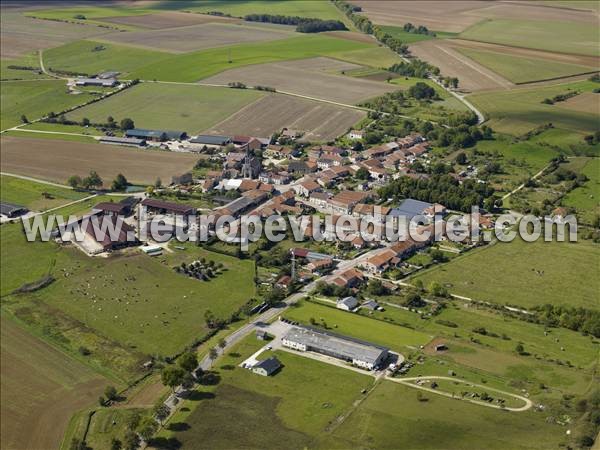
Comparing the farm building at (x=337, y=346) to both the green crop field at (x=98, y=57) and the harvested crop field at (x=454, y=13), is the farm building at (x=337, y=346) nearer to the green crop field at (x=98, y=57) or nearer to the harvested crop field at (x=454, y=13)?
the green crop field at (x=98, y=57)

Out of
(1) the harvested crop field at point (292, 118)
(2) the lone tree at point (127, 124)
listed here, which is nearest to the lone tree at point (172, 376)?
(1) the harvested crop field at point (292, 118)

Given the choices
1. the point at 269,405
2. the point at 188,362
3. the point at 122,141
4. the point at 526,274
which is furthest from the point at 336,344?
the point at 122,141

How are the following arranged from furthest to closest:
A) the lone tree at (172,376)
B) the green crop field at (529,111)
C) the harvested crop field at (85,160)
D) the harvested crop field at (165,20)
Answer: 1. the harvested crop field at (165,20)
2. the green crop field at (529,111)
3. the harvested crop field at (85,160)
4. the lone tree at (172,376)

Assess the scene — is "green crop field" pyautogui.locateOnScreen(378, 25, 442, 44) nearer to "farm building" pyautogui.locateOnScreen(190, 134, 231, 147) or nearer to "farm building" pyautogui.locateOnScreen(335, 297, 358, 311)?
"farm building" pyautogui.locateOnScreen(190, 134, 231, 147)

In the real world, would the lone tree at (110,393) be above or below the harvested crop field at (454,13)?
below

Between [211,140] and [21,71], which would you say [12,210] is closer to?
[211,140]

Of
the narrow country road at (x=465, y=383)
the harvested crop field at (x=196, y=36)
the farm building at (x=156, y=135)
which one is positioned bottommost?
the narrow country road at (x=465, y=383)

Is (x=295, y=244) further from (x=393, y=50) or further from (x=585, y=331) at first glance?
(x=393, y=50)
